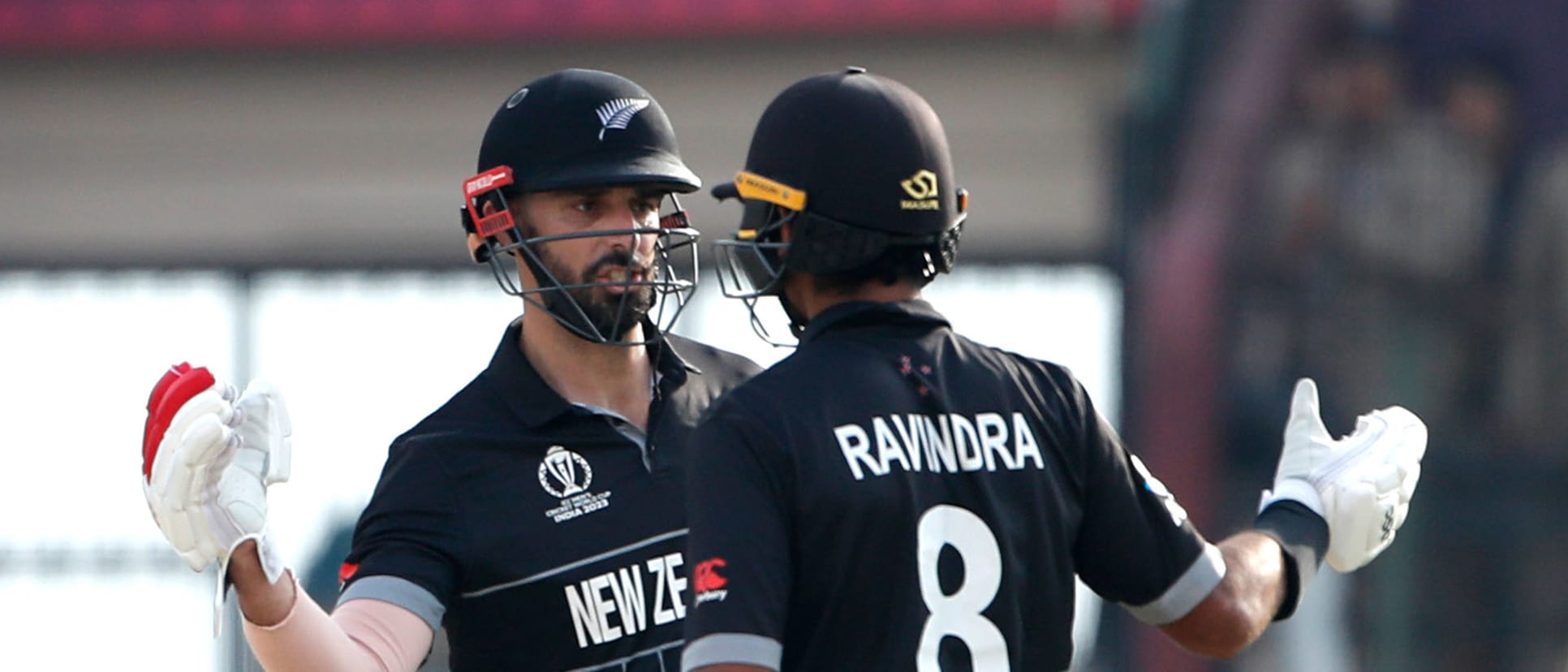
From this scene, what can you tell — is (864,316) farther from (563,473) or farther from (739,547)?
(563,473)

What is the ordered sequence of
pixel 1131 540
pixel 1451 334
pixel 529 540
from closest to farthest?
pixel 1131 540
pixel 529 540
pixel 1451 334

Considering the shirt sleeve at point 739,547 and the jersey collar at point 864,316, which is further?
the jersey collar at point 864,316

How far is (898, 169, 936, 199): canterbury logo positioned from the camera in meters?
2.90

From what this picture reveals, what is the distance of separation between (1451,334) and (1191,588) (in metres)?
5.50

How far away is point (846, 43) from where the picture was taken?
477 inches

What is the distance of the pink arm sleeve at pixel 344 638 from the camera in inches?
120

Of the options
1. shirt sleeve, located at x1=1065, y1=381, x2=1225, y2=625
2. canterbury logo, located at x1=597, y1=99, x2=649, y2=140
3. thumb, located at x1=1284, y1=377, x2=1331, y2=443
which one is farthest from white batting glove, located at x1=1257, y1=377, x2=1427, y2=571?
canterbury logo, located at x1=597, y1=99, x2=649, y2=140

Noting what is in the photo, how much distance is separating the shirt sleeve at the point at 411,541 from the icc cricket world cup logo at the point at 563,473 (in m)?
0.15

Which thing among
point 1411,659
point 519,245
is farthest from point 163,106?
point 519,245

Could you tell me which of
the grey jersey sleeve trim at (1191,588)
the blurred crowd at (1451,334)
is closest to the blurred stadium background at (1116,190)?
the blurred crowd at (1451,334)

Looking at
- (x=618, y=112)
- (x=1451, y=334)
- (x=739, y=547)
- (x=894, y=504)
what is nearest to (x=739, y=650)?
(x=739, y=547)

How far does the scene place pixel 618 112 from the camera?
3.66 m

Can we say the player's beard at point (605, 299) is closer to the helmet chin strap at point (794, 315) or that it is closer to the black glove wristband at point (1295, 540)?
the helmet chin strap at point (794, 315)

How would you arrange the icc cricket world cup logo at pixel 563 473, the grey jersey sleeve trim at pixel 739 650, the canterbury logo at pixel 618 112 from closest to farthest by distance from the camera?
the grey jersey sleeve trim at pixel 739 650 → the icc cricket world cup logo at pixel 563 473 → the canterbury logo at pixel 618 112
